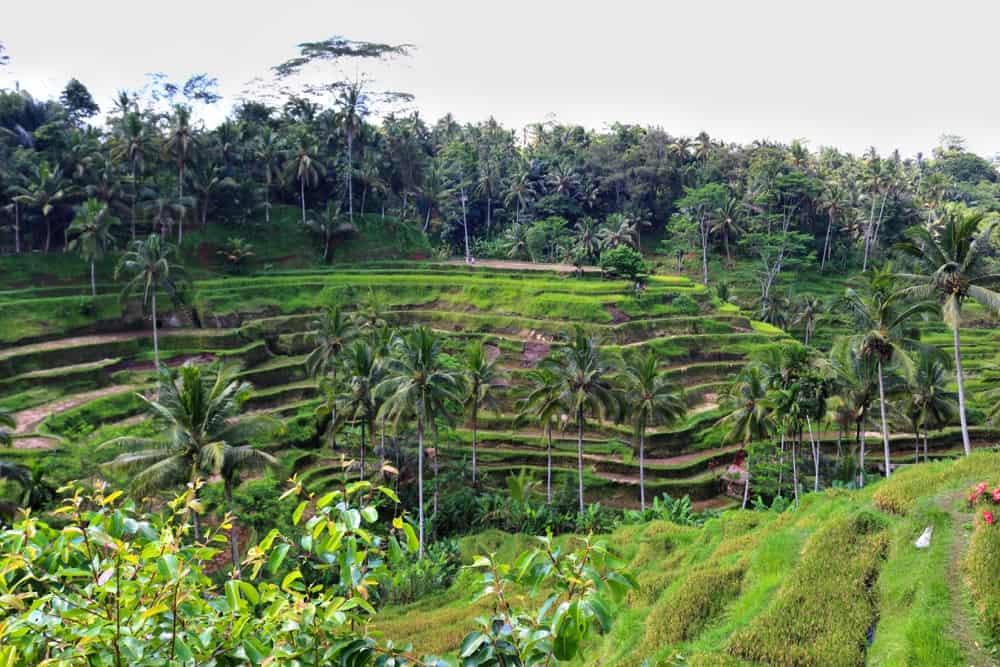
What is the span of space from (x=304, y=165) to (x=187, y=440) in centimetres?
4274

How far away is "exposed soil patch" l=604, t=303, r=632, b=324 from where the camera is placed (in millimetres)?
48306

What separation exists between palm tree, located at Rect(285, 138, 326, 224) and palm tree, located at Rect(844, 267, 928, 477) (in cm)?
4600

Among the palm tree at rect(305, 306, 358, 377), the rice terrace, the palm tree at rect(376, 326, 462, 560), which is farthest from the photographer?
the palm tree at rect(305, 306, 358, 377)

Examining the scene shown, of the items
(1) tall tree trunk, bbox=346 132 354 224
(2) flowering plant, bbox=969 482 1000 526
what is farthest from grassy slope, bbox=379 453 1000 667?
(1) tall tree trunk, bbox=346 132 354 224

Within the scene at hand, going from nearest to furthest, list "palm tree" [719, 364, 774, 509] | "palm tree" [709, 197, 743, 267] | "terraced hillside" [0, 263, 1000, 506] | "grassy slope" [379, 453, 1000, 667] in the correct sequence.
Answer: "grassy slope" [379, 453, 1000, 667]
"palm tree" [719, 364, 774, 509]
"terraced hillside" [0, 263, 1000, 506]
"palm tree" [709, 197, 743, 267]

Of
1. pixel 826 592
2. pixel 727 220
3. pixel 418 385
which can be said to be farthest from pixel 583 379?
pixel 727 220

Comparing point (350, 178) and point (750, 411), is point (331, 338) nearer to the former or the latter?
point (750, 411)

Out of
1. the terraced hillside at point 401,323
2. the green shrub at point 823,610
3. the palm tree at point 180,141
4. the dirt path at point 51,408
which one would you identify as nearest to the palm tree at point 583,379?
the terraced hillside at point 401,323

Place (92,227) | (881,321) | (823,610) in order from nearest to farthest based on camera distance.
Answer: (823,610) < (881,321) < (92,227)

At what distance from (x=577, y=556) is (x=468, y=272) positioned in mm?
54805

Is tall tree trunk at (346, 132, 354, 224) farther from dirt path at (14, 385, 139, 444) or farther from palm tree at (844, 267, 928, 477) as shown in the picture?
palm tree at (844, 267, 928, 477)

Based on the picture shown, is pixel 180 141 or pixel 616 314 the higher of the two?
pixel 180 141

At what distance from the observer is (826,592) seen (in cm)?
1203

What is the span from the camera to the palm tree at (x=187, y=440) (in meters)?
19.0
